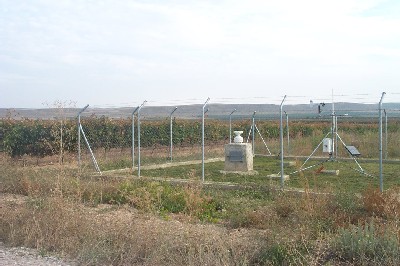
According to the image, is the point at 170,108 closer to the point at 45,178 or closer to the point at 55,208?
the point at 45,178

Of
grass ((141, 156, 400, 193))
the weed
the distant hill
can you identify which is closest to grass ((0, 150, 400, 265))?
the weed

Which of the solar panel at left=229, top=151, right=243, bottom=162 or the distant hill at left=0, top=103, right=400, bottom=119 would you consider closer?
the distant hill at left=0, top=103, right=400, bottom=119

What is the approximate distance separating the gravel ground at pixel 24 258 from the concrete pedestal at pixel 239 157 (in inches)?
401

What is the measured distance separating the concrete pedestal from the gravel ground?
33.4 ft

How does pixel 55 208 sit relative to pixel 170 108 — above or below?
below

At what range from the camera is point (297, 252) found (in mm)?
6641

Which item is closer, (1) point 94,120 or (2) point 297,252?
(2) point 297,252

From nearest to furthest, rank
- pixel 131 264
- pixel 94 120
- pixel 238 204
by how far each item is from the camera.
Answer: pixel 131 264 → pixel 238 204 → pixel 94 120

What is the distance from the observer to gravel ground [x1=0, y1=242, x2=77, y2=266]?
770cm

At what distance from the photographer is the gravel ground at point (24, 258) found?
7.70 m

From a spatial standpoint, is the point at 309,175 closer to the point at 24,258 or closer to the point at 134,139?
the point at 134,139

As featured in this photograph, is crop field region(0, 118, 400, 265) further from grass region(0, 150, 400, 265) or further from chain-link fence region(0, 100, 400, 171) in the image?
chain-link fence region(0, 100, 400, 171)

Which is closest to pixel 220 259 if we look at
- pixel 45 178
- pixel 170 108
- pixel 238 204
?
pixel 238 204

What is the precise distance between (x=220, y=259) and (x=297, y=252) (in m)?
0.93
